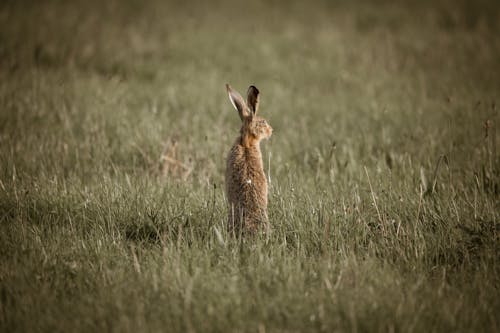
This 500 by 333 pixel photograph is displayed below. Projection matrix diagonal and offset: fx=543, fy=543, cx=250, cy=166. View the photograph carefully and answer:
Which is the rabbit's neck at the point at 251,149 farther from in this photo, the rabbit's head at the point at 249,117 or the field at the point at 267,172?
the field at the point at 267,172

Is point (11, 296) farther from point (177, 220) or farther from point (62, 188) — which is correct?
point (62, 188)

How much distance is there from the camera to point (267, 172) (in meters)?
5.39

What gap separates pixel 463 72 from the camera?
9.13 meters

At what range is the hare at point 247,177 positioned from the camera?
383cm

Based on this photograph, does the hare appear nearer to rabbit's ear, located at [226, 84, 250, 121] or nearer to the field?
rabbit's ear, located at [226, 84, 250, 121]

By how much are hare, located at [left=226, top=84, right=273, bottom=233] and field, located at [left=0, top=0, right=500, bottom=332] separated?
155 mm

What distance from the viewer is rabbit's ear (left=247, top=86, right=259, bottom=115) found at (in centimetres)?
427

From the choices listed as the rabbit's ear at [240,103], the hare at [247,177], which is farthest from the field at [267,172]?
the rabbit's ear at [240,103]

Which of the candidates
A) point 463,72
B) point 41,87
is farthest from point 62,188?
point 463,72

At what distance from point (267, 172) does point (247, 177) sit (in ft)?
4.68

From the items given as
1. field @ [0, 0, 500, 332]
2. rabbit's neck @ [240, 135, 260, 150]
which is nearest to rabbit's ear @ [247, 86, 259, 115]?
rabbit's neck @ [240, 135, 260, 150]

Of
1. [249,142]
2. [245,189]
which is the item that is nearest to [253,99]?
[249,142]

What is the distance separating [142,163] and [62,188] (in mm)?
1158

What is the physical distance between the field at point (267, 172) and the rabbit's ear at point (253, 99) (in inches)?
18.0
